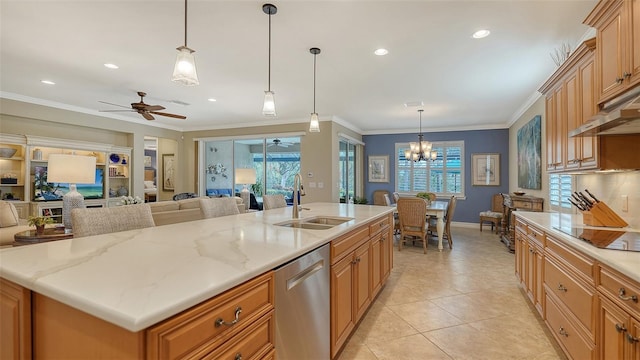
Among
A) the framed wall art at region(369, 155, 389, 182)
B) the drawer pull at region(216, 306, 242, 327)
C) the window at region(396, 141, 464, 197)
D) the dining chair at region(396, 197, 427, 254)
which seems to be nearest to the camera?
the drawer pull at region(216, 306, 242, 327)

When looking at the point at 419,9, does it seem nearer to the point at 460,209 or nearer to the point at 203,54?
the point at 203,54

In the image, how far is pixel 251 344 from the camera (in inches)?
44.4

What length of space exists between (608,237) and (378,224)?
1.62 metres

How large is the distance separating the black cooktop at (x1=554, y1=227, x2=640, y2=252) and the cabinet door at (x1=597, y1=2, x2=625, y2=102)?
0.90m

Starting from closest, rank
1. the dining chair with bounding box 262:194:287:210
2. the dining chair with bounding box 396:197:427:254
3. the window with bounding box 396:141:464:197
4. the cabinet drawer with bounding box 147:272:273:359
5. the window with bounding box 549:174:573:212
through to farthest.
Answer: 1. the cabinet drawer with bounding box 147:272:273:359
2. the dining chair with bounding box 262:194:287:210
3. the window with bounding box 549:174:573:212
4. the dining chair with bounding box 396:197:427:254
5. the window with bounding box 396:141:464:197

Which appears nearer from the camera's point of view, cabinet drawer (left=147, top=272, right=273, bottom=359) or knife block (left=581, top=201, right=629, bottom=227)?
cabinet drawer (left=147, top=272, right=273, bottom=359)

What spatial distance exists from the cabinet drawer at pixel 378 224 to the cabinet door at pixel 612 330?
153cm

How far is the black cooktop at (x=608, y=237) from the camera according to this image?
1612 millimetres

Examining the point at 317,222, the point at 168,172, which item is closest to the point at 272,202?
the point at 317,222

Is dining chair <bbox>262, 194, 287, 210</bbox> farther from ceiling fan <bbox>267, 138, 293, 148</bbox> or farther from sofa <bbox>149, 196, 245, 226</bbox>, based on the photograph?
ceiling fan <bbox>267, 138, 293, 148</bbox>

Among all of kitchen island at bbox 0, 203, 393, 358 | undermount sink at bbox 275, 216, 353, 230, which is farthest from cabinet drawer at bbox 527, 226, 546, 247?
kitchen island at bbox 0, 203, 393, 358

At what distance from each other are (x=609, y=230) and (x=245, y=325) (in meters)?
2.61

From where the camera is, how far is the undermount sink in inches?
93.1

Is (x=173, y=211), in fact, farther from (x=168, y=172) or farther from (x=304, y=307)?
(x=168, y=172)
